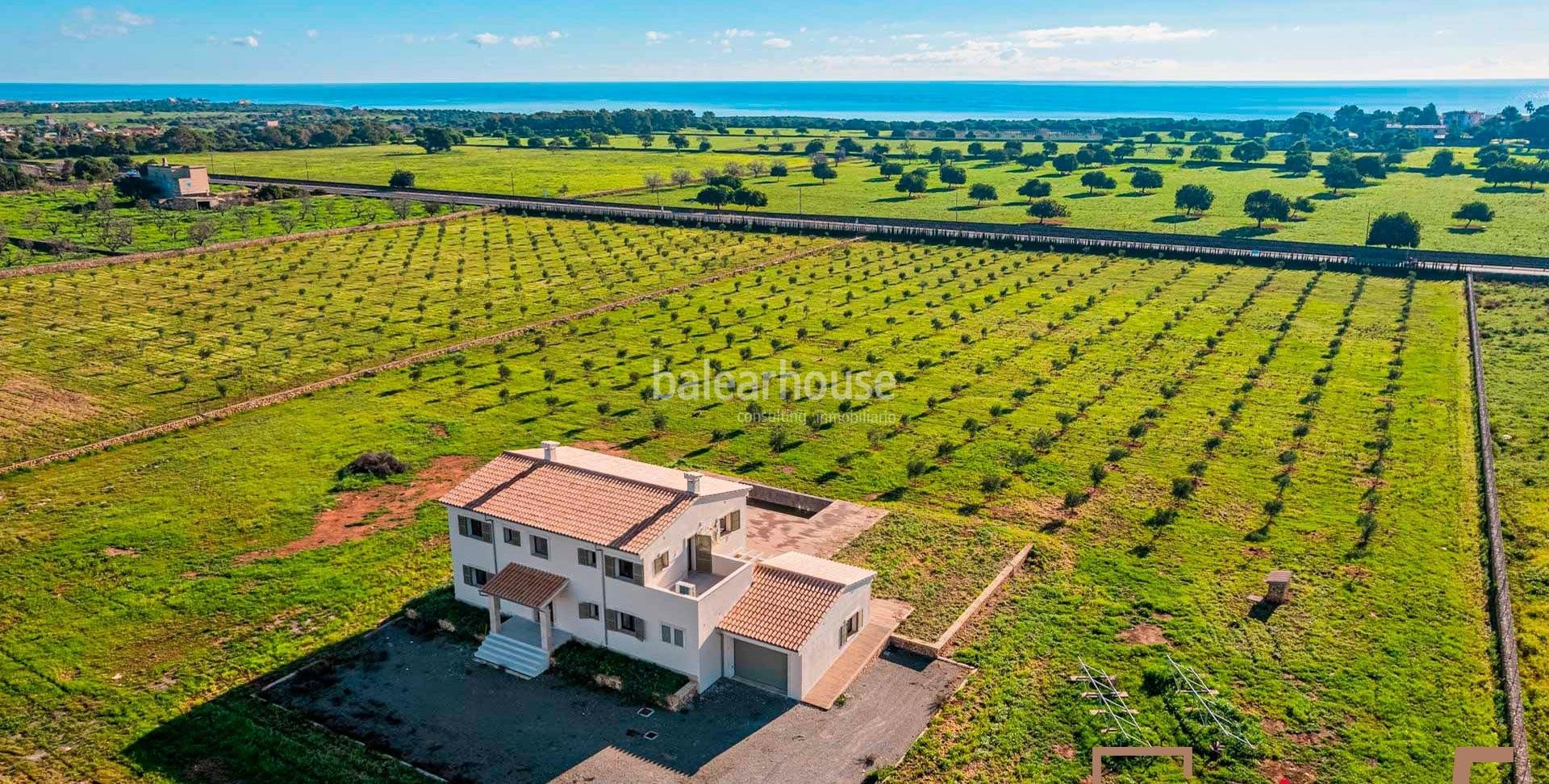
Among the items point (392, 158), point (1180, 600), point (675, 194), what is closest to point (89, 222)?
point (675, 194)

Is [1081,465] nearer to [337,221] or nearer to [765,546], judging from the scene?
[765,546]

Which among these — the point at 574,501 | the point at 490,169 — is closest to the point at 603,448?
the point at 574,501

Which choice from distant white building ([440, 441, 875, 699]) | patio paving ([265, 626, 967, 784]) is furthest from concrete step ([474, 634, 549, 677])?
patio paving ([265, 626, 967, 784])

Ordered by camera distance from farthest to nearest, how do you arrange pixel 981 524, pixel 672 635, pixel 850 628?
pixel 981 524 < pixel 850 628 < pixel 672 635

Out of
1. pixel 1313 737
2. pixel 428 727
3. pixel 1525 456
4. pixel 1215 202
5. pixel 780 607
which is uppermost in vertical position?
pixel 1215 202

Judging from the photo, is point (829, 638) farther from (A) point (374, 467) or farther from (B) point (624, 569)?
(A) point (374, 467)

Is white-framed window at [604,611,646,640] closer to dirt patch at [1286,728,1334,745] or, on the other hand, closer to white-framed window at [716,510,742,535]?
white-framed window at [716,510,742,535]
